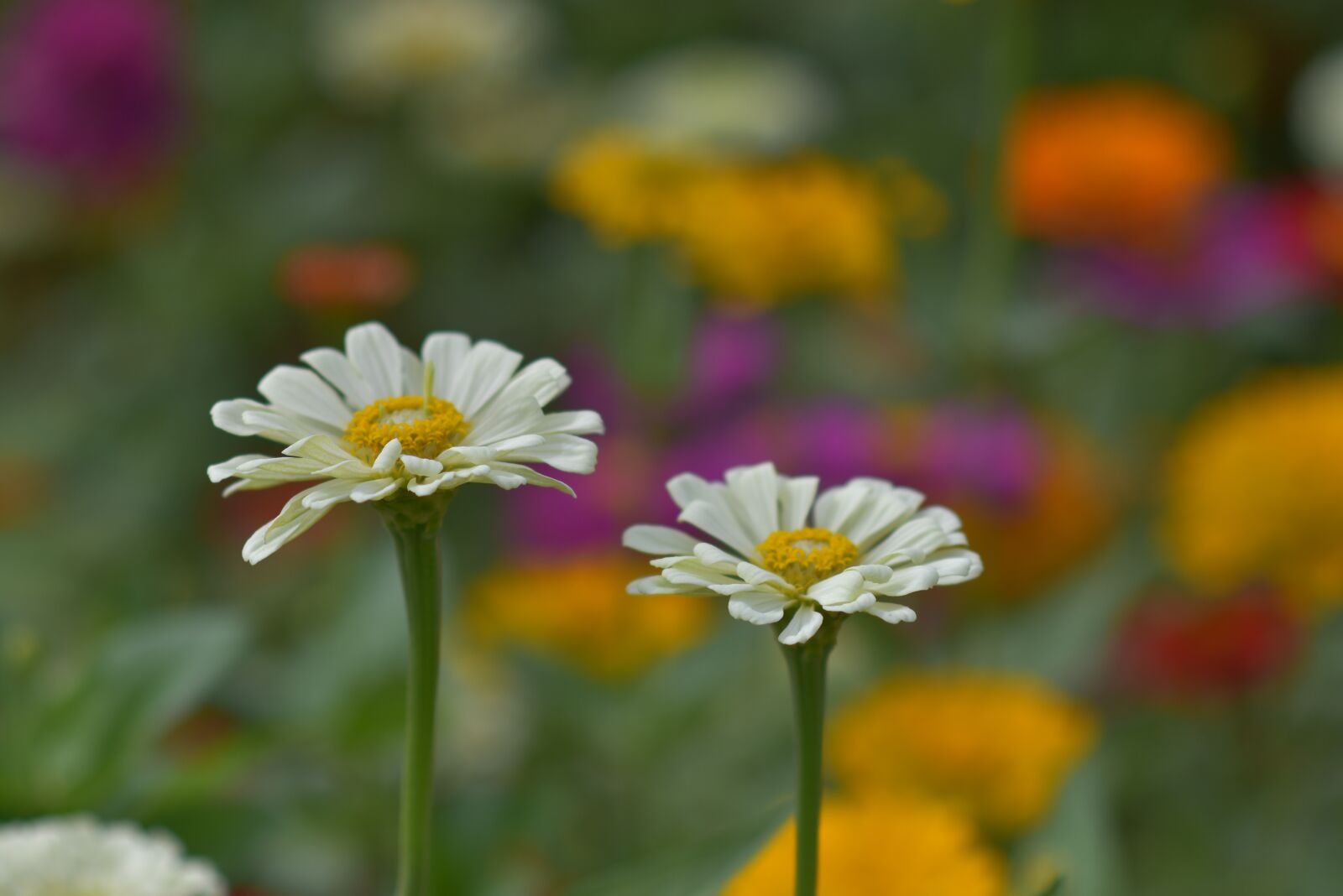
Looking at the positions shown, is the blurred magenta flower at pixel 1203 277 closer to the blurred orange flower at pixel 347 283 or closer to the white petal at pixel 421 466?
the blurred orange flower at pixel 347 283

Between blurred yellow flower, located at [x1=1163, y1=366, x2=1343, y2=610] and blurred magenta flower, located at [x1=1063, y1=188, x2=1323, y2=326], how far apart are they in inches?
8.0

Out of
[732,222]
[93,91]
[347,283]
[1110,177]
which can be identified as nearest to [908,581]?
[347,283]

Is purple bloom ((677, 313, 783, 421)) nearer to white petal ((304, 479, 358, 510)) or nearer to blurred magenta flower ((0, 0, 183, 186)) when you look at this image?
blurred magenta flower ((0, 0, 183, 186))

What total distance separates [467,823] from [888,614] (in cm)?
25

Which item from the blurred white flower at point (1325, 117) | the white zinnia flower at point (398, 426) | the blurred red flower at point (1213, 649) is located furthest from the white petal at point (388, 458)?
the blurred white flower at point (1325, 117)

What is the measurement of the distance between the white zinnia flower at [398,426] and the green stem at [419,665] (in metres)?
0.01

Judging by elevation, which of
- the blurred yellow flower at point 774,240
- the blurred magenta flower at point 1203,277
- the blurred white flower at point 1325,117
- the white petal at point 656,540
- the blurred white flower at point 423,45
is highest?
the blurred white flower at point 423,45

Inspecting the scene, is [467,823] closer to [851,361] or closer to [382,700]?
[382,700]

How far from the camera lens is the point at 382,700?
1.62 ft

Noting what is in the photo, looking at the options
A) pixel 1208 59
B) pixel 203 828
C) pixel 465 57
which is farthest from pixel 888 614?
pixel 1208 59

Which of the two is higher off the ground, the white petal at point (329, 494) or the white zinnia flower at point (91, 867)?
the white petal at point (329, 494)

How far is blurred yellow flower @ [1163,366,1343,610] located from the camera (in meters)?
0.65

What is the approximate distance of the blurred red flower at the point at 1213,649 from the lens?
63 centimetres

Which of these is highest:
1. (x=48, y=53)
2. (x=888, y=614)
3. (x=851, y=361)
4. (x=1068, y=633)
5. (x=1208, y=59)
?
(x=1208, y=59)
